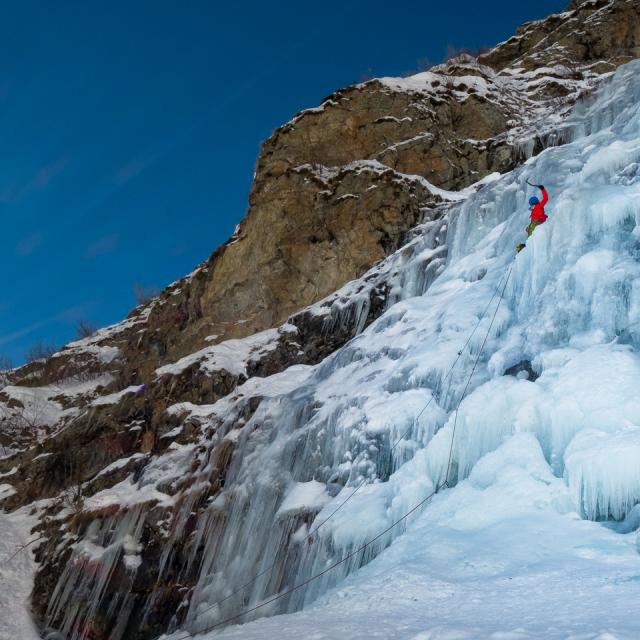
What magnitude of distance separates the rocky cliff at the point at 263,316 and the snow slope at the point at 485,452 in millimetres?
551

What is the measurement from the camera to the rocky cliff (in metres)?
12.4

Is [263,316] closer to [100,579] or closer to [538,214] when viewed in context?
[100,579]

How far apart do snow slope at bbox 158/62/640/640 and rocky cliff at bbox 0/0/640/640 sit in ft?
1.81

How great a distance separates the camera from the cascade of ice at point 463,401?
5859 mm

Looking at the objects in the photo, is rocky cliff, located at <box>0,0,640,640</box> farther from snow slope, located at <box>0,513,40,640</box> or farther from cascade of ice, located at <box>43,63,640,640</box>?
snow slope, located at <box>0,513,40,640</box>

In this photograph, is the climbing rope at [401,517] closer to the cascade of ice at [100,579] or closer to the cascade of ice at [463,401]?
the cascade of ice at [463,401]

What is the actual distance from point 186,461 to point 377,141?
40.2 feet

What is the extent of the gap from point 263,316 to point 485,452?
1347 cm

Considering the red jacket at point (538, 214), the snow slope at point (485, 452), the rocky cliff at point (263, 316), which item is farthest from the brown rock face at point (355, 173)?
the red jacket at point (538, 214)

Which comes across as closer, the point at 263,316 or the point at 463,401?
the point at 463,401

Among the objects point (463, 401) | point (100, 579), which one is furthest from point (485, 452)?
point (100, 579)

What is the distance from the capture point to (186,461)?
45.5ft

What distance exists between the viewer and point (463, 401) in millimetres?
7012

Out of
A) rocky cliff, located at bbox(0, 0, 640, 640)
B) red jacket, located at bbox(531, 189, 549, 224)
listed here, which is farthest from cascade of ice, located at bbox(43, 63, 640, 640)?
red jacket, located at bbox(531, 189, 549, 224)
